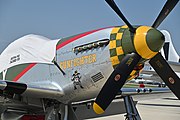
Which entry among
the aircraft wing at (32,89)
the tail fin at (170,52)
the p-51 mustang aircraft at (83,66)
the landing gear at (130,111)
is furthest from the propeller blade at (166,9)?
the tail fin at (170,52)

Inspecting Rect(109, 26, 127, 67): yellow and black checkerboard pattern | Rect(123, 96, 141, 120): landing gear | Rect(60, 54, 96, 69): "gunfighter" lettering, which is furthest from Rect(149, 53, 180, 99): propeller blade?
Rect(123, 96, 141, 120): landing gear

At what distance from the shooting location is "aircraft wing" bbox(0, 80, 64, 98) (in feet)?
17.5

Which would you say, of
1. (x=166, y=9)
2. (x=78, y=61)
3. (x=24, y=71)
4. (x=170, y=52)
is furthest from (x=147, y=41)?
(x=170, y=52)

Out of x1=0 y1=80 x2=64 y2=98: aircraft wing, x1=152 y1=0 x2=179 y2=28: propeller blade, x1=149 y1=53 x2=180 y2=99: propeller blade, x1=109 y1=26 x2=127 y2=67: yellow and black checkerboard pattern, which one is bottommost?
x1=0 y1=80 x2=64 y2=98: aircraft wing

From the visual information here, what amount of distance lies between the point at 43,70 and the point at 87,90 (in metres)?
1.21

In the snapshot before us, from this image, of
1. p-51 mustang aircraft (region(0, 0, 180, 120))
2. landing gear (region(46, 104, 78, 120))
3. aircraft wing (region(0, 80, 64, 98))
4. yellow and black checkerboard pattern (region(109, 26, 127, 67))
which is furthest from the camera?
landing gear (region(46, 104, 78, 120))

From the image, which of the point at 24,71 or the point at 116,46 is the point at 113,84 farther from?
the point at 24,71

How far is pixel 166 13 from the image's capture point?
5383mm

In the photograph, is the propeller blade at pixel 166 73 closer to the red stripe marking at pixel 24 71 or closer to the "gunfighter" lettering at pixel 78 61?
the "gunfighter" lettering at pixel 78 61

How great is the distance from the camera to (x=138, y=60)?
4859 mm

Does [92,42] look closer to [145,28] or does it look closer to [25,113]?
[145,28]

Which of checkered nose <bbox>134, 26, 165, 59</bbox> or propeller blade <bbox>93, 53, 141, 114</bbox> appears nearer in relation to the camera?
checkered nose <bbox>134, 26, 165, 59</bbox>

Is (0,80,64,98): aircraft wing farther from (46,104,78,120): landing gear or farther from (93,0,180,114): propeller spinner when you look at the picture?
(93,0,180,114): propeller spinner

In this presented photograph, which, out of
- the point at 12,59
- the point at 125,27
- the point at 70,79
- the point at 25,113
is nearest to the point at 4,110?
the point at 25,113
